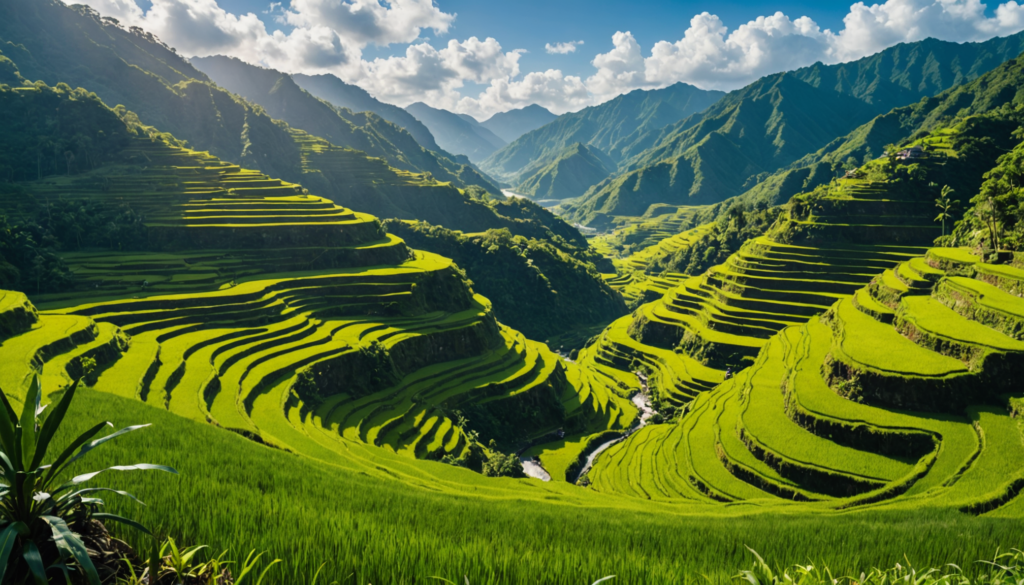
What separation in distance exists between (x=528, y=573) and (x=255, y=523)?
2873mm

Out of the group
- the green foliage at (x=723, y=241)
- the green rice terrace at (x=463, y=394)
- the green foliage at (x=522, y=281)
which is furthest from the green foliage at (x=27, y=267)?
the green foliage at (x=723, y=241)

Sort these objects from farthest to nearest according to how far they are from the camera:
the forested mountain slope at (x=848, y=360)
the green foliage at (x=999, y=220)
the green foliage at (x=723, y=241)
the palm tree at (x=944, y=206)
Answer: the green foliage at (x=723, y=241), the palm tree at (x=944, y=206), the green foliage at (x=999, y=220), the forested mountain slope at (x=848, y=360)

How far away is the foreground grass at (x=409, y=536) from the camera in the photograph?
14.3ft

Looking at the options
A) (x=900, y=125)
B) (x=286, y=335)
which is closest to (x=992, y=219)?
(x=286, y=335)

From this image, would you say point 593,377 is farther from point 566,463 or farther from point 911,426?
point 911,426

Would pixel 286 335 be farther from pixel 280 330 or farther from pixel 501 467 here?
pixel 501 467

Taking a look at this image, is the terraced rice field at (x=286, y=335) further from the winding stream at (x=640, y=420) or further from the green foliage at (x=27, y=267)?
the green foliage at (x=27, y=267)

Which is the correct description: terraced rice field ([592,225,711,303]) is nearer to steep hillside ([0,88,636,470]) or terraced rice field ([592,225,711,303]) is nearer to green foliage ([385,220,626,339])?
green foliage ([385,220,626,339])

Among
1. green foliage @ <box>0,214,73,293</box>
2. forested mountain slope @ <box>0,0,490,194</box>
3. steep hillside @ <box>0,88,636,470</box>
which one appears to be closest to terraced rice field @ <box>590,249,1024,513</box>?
steep hillside @ <box>0,88,636,470</box>

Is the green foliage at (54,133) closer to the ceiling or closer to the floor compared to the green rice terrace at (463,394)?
closer to the ceiling

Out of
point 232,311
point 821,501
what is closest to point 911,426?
point 821,501

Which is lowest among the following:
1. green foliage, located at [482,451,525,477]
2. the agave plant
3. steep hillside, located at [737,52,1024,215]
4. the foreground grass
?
green foliage, located at [482,451,525,477]

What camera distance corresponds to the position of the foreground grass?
4367 millimetres

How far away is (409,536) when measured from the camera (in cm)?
538
